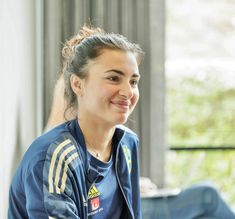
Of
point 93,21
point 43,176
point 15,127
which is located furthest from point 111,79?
point 93,21

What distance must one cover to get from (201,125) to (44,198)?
2.21 meters

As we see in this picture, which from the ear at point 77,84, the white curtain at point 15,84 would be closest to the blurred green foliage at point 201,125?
the white curtain at point 15,84

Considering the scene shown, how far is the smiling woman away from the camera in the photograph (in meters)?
1.26

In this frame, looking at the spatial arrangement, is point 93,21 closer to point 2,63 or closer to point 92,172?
point 2,63

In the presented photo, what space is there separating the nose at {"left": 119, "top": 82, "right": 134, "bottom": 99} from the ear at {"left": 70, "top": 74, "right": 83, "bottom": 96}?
144 millimetres

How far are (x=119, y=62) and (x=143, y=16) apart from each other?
5.61ft

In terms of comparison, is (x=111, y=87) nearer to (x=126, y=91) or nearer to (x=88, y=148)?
(x=126, y=91)

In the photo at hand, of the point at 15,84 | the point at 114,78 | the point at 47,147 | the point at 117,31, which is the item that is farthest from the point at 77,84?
the point at 117,31

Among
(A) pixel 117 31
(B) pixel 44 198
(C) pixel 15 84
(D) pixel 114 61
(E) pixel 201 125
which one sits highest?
(A) pixel 117 31

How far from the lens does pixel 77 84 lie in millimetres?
1474

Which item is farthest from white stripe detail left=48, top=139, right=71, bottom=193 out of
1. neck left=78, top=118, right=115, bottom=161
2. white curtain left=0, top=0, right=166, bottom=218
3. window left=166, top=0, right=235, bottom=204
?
window left=166, top=0, right=235, bottom=204

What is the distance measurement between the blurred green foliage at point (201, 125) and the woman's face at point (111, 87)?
1.88 m

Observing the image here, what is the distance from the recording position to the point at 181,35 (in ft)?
10.8

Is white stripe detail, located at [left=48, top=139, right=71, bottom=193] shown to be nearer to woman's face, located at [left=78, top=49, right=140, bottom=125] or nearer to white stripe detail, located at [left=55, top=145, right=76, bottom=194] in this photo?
white stripe detail, located at [left=55, top=145, right=76, bottom=194]
